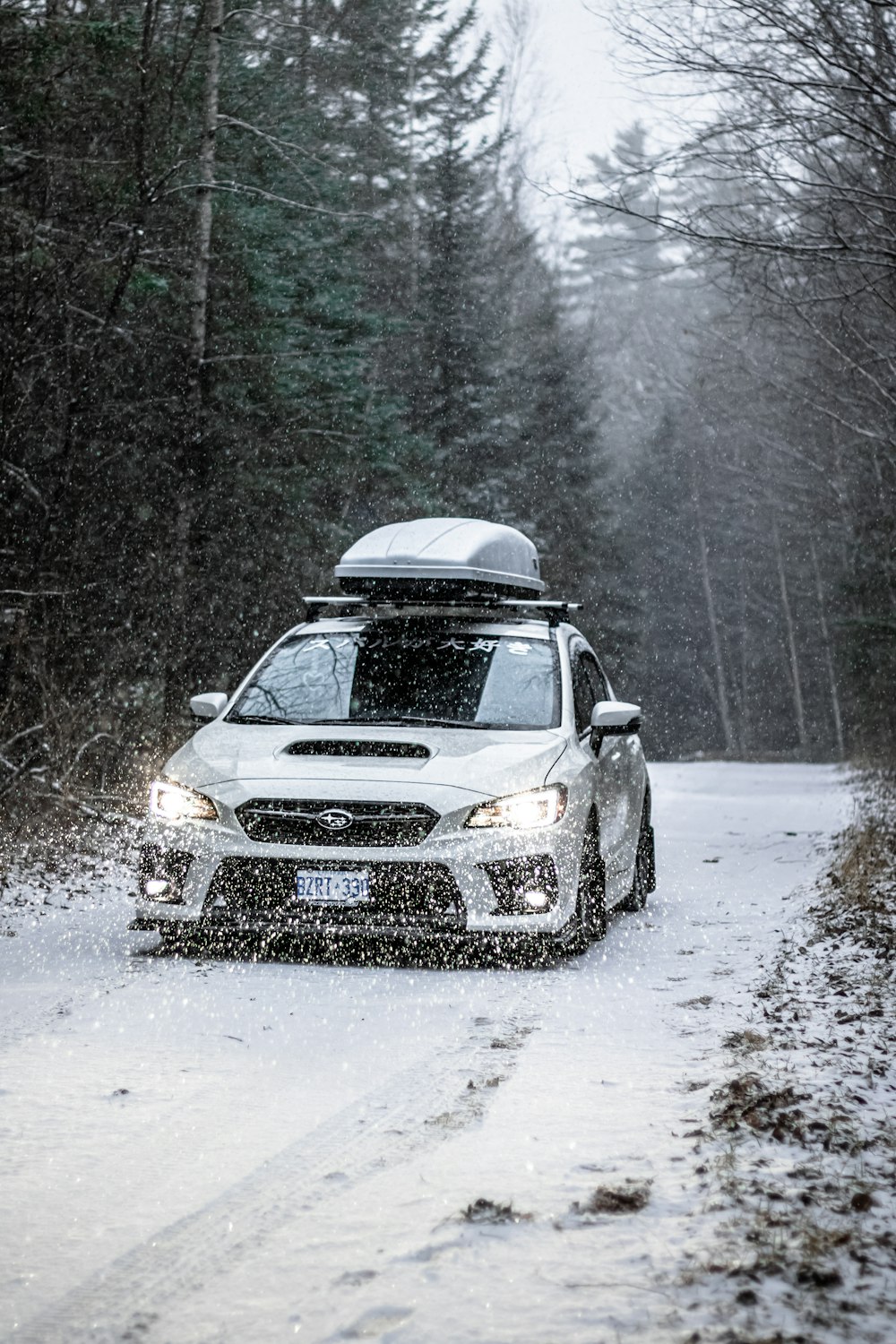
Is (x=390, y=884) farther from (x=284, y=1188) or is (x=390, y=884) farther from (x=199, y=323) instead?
(x=199, y=323)

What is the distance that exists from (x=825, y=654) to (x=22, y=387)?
5899 cm

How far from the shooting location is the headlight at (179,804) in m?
8.73

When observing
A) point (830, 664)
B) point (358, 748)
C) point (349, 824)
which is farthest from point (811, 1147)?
point (830, 664)

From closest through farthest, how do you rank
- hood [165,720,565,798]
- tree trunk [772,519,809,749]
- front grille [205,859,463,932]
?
front grille [205,859,463,932]
hood [165,720,565,798]
tree trunk [772,519,809,749]

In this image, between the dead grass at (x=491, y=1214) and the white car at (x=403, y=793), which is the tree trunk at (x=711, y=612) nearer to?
the white car at (x=403, y=793)

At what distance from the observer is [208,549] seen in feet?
76.6

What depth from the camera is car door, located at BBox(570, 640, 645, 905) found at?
981 centimetres

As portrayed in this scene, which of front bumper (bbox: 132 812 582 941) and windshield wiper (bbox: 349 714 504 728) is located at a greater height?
windshield wiper (bbox: 349 714 504 728)

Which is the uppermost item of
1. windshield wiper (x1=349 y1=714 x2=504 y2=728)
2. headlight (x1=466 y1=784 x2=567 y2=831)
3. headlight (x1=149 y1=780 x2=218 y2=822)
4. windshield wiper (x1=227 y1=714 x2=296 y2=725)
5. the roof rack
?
the roof rack

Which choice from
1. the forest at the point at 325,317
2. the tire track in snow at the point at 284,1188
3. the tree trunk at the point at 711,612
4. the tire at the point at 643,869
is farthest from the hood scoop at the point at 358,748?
the tree trunk at the point at 711,612

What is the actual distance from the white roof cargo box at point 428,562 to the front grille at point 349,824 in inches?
91.8

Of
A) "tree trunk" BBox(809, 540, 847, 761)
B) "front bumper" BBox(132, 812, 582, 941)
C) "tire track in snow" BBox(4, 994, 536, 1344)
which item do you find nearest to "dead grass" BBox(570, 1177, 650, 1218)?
"tire track in snow" BBox(4, 994, 536, 1344)

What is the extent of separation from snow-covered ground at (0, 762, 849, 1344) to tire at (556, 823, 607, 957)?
0.18 meters

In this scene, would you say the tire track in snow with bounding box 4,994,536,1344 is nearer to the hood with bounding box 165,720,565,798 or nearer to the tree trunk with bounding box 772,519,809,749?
the hood with bounding box 165,720,565,798
